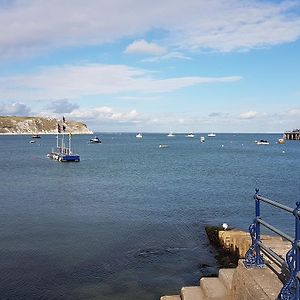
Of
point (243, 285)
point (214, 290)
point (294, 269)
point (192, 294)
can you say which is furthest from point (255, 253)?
point (192, 294)

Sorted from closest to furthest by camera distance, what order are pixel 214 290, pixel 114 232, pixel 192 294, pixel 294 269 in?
pixel 294 269 < pixel 214 290 < pixel 192 294 < pixel 114 232

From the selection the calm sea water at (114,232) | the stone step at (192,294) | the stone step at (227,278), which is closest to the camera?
the stone step at (227,278)

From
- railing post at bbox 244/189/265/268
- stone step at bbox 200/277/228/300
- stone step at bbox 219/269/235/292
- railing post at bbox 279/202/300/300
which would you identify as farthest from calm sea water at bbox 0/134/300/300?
railing post at bbox 279/202/300/300

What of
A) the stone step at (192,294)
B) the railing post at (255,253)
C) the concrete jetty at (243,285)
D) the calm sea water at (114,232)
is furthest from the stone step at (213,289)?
the calm sea water at (114,232)

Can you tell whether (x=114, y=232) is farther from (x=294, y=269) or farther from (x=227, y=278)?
(x=294, y=269)

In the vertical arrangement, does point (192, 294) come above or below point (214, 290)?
below

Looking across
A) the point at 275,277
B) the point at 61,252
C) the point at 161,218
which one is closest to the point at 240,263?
the point at 275,277

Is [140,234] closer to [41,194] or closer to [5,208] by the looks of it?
[5,208]

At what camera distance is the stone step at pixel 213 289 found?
854cm

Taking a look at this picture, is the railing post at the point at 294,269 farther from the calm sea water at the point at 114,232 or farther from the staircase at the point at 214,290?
the calm sea water at the point at 114,232

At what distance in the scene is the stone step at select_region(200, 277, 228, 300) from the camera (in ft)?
28.0

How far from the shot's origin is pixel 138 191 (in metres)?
44.5

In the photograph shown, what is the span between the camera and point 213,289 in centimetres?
892

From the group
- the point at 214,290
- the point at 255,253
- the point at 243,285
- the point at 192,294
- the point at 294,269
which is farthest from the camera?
the point at 192,294
